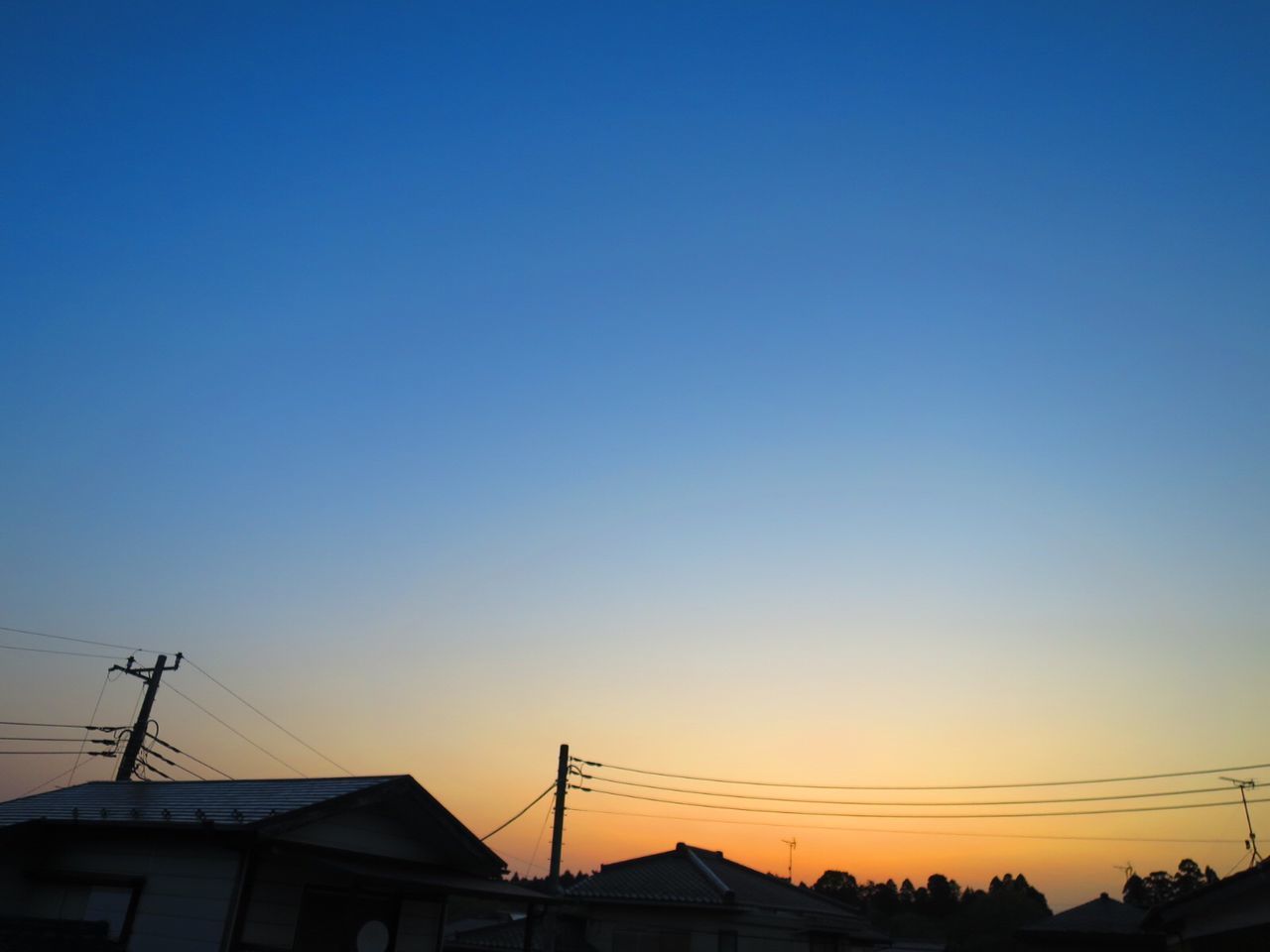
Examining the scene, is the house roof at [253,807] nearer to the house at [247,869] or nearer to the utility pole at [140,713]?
the house at [247,869]

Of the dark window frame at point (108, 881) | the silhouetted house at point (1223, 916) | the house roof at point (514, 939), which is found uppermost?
the silhouetted house at point (1223, 916)

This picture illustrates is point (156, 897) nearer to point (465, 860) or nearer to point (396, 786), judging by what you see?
point (396, 786)

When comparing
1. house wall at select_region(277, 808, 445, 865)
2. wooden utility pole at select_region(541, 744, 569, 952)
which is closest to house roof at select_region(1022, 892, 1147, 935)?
wooden utility pole at select_region(541, 744, 569, 952)

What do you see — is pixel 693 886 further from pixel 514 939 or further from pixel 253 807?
pixel 253 807

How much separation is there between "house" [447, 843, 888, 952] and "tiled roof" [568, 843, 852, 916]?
0.04m

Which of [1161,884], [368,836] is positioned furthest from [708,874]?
[1161,884]

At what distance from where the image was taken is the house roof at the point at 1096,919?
3800cm

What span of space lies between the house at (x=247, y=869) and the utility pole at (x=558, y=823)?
568cm

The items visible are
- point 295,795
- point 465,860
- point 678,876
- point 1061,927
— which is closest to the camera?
point 295,795

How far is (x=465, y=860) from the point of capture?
17.4 meters

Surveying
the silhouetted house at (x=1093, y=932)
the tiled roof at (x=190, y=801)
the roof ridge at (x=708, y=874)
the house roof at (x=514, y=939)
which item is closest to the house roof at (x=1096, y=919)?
the silhouetted house at (x=1093, y=932)

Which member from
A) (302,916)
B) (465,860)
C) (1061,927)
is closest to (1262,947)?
(465,860)

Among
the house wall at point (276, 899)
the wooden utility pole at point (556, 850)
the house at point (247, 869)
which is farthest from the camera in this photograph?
the wooden utility pole at point (556, 850)

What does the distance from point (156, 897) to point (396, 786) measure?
4.05 m
